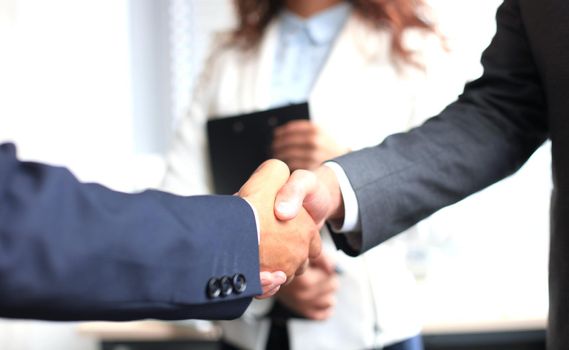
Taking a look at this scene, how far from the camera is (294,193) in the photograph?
90 centimetres

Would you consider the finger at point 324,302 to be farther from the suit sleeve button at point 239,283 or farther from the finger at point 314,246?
the suit sleeve button at point 239,283

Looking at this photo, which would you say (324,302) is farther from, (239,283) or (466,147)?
(239,283)

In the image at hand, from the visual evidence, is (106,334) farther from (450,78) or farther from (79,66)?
(450,78)

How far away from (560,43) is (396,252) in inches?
20.2

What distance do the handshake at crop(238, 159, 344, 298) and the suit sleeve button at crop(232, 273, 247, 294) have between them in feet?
0.16

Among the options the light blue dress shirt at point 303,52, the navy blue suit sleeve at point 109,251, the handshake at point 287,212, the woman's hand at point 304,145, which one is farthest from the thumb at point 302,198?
the light blue dress shirt at point 303,52

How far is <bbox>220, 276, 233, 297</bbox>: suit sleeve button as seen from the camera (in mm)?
739

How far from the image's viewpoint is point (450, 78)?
129 cm

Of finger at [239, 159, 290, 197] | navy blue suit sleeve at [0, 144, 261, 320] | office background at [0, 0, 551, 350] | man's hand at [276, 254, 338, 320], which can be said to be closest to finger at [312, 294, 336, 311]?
man's hand at [276, 254, 338, 320]

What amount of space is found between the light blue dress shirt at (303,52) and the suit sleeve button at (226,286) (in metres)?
0.62

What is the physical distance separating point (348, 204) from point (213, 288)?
0.30m

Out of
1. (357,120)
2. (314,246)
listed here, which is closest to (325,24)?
(357,120)

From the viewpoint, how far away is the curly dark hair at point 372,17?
1309 millimetres

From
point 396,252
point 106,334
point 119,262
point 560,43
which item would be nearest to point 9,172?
point 119,262
